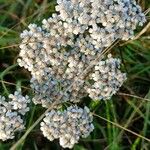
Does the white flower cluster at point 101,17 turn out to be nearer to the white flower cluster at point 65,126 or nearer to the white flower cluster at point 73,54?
the white flower cluster at point 73,54

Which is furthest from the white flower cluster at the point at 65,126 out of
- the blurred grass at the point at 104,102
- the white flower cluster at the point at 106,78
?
the blurred grass at the point at 104,102

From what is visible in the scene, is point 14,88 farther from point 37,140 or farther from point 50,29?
point 50,29

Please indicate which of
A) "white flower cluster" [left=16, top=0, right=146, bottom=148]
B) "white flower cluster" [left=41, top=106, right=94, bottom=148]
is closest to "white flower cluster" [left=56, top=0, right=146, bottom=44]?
"white flower cluster" [left=16, top=0, right=146, bottom=148]

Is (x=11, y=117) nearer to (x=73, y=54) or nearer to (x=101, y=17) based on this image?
(x=73, y=54)

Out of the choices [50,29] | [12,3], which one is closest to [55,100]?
[50,29]

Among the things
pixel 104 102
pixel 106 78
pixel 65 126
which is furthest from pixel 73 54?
pixel 104 102
